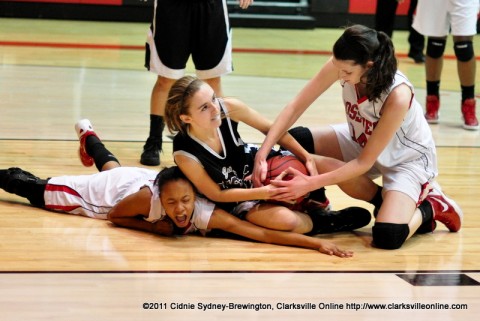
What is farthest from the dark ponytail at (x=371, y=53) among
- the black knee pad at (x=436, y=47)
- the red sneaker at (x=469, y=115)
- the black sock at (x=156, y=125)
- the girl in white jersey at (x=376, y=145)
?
the black knee pad at (x=436, y=47)

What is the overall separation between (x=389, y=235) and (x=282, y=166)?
0.55 m

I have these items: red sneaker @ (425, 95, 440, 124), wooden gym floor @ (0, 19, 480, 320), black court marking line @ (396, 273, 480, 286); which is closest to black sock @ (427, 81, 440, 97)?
red sneaker @ (425, 95, 440, 124)

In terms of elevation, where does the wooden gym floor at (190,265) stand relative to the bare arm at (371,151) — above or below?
below

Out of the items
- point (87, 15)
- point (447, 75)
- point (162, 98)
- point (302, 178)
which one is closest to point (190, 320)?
point (302, 178)

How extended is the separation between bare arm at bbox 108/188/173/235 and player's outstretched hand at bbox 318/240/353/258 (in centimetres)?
66

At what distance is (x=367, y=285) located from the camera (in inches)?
131

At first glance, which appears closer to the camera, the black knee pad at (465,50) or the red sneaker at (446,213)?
the red sneaker at (446,213)

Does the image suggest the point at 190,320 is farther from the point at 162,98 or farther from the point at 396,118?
the point at 162,98

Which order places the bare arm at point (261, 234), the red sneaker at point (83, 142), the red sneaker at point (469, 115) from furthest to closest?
the red sneaker at point (469, 115)
the red sneaker at point (83, 142)
the bare arm at point (261, 234)

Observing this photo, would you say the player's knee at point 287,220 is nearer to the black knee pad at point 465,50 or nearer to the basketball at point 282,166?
the basketball at point 282,166

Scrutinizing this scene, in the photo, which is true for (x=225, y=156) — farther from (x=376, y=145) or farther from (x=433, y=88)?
(x=433, y=88)

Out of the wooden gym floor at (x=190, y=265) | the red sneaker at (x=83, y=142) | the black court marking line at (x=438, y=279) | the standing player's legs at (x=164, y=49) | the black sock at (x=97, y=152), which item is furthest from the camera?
the standing player's legs at (x=164, y=49)

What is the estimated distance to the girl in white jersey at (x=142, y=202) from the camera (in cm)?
375

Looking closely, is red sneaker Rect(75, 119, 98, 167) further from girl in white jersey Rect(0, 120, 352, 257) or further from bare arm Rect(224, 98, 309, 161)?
bare arm Rect(224, 98, 309, 161)
